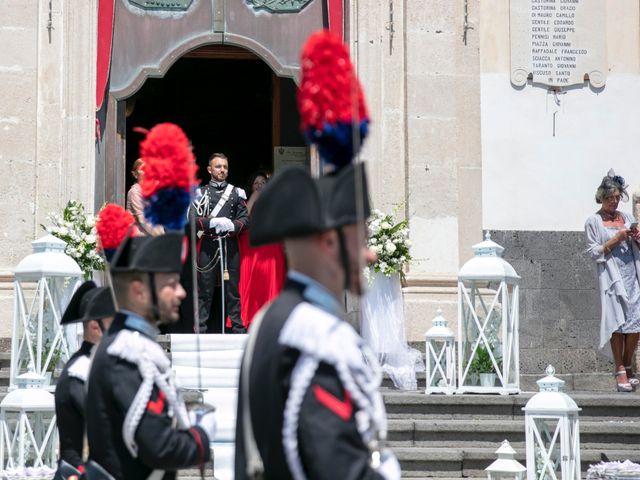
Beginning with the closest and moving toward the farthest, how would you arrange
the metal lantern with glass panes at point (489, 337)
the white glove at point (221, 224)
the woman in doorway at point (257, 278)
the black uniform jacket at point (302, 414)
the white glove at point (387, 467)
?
the black uniform jacket at point (302, 414) < the white glove at point (387, 467) < the metal lantern with glass panes at point (489, 337) < the white glove at point (221, 224) < the woman in doorway at point (257, 278)

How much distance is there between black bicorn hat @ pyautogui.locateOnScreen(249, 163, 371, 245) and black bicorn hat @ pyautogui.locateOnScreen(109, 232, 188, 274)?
40.2 inches

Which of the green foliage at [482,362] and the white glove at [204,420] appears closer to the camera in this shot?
the white glove at [204,420]

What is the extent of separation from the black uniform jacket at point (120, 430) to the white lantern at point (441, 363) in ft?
19.8

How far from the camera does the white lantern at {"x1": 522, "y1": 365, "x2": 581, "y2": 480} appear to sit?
7.90 meters

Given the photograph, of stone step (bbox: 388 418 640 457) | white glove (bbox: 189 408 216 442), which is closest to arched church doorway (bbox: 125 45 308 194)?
stone step (bbox: 388 418 640 457)

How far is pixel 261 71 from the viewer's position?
1773 cm

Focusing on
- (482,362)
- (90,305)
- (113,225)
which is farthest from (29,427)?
(482,362)

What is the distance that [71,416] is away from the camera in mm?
5320

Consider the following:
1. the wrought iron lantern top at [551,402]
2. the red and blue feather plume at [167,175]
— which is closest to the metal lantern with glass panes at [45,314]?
the wrought iron lantern top at [551,402]

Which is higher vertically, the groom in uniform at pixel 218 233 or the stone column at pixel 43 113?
the stone column at pixel 43 113

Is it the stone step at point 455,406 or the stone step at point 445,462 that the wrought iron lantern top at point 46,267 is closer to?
the stone step at point 455,406

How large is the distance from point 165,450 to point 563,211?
968 cm

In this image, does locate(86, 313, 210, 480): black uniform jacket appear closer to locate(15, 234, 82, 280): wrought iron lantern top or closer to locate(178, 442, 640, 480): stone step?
locate(178, 442, 640, 480): stone step

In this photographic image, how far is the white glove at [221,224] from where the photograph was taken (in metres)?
12.0
